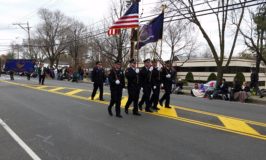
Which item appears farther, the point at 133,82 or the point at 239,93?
the point at 239,93

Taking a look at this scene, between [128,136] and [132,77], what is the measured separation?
375 cm

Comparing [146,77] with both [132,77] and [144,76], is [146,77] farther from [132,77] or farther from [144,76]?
[132,77]

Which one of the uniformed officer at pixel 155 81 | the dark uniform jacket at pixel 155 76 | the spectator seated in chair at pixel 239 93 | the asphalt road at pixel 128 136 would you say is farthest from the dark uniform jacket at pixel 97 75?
the spectator seated in chair at pixel 239 93

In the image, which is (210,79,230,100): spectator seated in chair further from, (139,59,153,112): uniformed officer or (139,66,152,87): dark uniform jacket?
(139,66,152,87): dark uniform jacket

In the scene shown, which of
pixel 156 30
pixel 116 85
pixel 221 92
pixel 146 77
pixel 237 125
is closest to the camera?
pixel 237 125

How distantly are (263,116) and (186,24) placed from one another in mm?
22898

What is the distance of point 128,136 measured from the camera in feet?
31.7

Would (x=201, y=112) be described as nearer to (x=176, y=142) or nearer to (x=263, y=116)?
(x=263, y=116)

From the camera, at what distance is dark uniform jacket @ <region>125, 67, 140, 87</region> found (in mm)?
13102

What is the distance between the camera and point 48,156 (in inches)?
303

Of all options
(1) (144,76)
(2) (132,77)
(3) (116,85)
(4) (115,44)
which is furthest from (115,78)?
(4) (115,44)

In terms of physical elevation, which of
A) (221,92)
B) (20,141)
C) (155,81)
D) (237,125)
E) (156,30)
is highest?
(156,30)

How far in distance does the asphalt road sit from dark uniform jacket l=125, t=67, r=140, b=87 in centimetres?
100

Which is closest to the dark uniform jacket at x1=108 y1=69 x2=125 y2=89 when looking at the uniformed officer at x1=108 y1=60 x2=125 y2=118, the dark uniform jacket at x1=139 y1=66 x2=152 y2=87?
the uniformed officer at x1=108 y1=60 x2=125 y2=118
